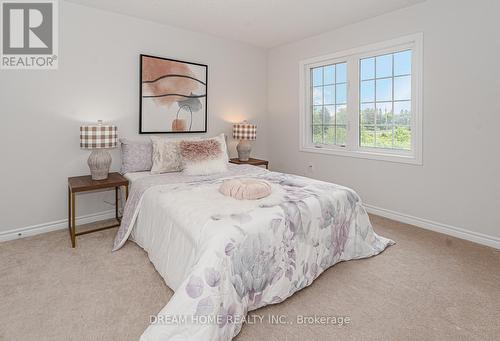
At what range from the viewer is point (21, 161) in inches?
112

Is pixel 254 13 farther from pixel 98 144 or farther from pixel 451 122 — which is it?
pixel 451 122

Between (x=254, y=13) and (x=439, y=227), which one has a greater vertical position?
(x=254, y=13)

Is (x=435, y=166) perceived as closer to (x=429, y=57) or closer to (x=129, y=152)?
(x=429, y=57)

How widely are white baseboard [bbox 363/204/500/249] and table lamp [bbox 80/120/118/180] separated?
314 cm

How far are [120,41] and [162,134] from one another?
115 centimetres

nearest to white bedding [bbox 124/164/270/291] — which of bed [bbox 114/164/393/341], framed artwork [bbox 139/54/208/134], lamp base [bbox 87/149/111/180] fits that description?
bed [bbox 114/164/393/341]

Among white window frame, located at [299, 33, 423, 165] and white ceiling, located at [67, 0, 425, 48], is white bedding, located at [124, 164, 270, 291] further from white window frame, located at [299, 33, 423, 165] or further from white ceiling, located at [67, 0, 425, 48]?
white window frame, located at [299, 33, 423, 165]

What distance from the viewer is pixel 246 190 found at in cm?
218

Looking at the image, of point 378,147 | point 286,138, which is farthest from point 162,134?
point 378,147

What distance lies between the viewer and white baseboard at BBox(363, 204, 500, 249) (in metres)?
2.74

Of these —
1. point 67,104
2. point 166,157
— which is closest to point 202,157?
point 166,157

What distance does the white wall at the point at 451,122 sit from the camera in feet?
8.74

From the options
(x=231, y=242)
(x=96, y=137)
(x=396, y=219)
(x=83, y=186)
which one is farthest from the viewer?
(x=396, y=219)

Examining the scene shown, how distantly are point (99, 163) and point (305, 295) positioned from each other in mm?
2329
